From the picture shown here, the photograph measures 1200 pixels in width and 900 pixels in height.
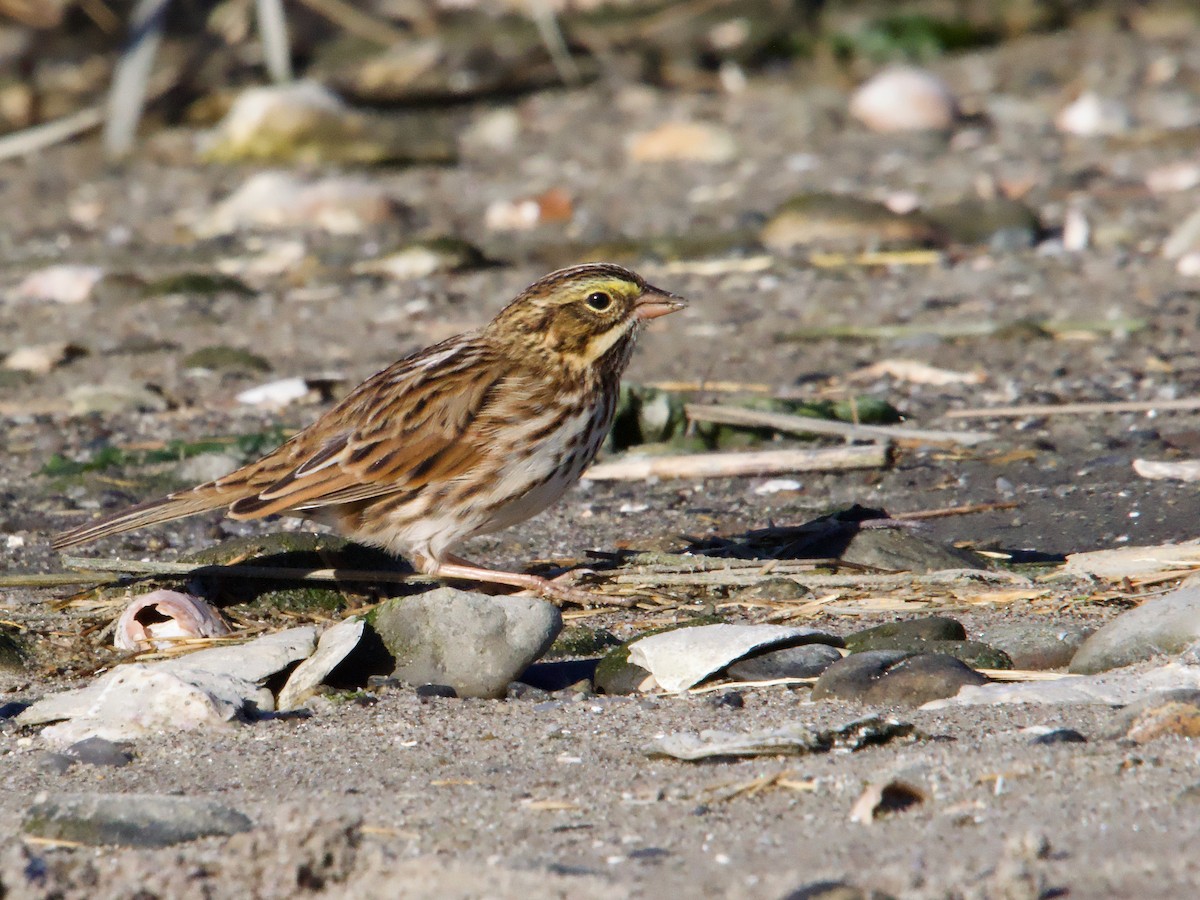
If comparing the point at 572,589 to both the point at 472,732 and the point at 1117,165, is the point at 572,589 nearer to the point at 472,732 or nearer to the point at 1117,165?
the point at 472,732

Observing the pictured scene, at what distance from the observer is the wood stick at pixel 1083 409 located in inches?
278

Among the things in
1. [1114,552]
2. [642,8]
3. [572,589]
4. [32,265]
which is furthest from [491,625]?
[642,8]

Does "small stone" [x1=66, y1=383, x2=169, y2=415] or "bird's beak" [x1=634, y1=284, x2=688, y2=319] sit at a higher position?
"bird's beak" [x1=634, y1=284, x2=688, y2=319]

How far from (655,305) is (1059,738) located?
254cm

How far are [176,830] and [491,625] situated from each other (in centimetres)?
130

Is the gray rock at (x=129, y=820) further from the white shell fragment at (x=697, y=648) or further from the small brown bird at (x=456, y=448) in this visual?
the small brown bird at (x=456, y=448)

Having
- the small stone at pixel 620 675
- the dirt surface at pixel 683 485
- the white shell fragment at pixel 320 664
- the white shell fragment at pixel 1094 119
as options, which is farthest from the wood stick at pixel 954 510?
the white shell fragment at pixel 1094 119

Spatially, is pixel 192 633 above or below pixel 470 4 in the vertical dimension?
below

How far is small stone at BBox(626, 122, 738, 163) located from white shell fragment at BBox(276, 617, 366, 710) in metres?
8.89

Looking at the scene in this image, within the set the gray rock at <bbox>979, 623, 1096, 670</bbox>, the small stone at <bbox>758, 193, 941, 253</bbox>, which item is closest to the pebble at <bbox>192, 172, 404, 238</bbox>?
the small stone at <bbox>758, 193, 941, 253</bbox>

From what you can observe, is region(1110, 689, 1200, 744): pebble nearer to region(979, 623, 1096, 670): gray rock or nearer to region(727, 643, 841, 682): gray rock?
region(979, 623, 1096, 670): gray rock

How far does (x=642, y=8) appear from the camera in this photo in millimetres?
16750

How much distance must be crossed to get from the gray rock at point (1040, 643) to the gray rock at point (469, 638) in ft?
3.71

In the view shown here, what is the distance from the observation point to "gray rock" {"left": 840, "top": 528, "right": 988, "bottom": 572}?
545 cm
